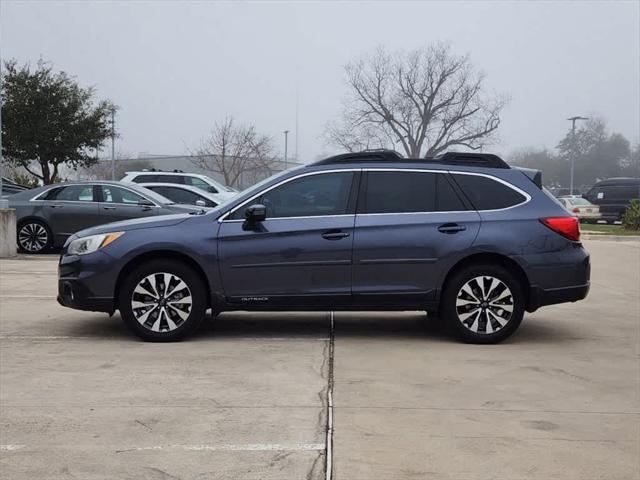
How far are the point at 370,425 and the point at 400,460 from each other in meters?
0.55

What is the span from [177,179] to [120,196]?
6296mm

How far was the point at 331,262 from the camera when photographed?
6.54 metres

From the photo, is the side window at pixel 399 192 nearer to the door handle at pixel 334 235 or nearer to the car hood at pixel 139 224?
the door handle at pixel 334 235

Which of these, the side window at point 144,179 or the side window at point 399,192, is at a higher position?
the side window at point 144,179

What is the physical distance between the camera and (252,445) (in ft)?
13.3

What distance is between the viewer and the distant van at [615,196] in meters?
31.6

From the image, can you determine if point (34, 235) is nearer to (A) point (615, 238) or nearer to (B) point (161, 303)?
(B) point (161, 303)

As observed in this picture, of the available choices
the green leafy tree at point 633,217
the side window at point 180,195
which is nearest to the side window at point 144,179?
the side window at point 180,195

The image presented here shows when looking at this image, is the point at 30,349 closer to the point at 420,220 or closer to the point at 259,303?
the point at 259,303

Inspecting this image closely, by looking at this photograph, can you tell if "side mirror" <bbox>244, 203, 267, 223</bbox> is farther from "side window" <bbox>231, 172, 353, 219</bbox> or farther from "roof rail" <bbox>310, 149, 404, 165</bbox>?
"roof rail" <bbox>310, 149, 404, 165</bbox>

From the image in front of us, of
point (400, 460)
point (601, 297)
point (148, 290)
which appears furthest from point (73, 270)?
point (601, 297)

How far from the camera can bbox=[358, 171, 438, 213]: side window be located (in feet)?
21.9

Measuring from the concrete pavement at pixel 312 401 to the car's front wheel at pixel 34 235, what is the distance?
690 cm

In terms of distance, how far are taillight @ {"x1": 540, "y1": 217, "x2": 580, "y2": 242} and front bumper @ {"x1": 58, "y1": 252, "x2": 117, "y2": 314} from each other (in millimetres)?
4074
